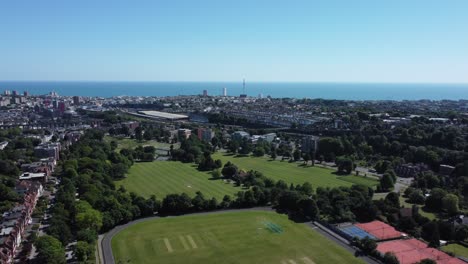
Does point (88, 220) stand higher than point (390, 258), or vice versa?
point (88, 220)

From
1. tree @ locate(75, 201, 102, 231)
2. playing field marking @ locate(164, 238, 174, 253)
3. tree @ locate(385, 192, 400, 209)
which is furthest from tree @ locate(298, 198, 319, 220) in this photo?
tree @ locate(75, 201, 102, 231)

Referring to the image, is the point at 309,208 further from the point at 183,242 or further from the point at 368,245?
the point at 183,242

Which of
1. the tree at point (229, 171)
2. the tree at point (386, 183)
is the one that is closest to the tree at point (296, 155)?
the tree at point (229, 171)

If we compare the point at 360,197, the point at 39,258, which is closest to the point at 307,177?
the point at 360,197

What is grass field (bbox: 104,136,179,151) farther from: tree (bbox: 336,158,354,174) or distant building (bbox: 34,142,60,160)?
tree (bbox: 336,158,354,174)

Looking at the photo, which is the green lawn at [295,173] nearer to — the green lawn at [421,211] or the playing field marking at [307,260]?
the green lawn at [421,211]

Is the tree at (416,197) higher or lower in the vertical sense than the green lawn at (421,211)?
higher

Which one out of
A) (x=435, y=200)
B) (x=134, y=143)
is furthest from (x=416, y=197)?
(x=134, y=143)
